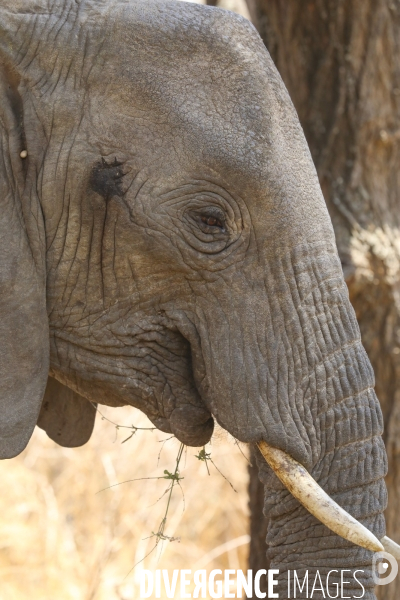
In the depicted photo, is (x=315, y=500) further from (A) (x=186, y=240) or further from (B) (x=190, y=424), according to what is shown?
(A) (x=186, y=240)

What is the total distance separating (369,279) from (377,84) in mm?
858

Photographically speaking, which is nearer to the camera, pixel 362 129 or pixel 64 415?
pixel 64 415

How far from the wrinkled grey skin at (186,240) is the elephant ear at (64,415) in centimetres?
57

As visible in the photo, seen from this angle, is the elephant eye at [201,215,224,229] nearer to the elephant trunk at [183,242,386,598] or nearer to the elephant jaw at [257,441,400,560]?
the elephant trunk at [183,242,386,598]

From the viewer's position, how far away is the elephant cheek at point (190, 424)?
2.42m

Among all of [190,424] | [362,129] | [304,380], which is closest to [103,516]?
[362,129]

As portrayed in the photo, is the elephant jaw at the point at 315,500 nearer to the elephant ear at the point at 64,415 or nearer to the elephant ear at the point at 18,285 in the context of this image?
the elephant ear at the point at 18,285

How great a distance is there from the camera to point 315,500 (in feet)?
7.25

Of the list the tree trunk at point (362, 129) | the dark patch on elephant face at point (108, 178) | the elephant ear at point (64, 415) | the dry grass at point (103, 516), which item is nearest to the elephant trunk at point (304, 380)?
the dark patch on elephant face at point (108, 178)

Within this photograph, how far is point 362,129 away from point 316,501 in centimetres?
226

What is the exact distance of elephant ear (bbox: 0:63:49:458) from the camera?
90.6 inches

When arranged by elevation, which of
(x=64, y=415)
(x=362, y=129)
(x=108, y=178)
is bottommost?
(x=64, y=415)

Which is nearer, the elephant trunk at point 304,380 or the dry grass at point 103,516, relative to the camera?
the elephant trunk at point 304,380

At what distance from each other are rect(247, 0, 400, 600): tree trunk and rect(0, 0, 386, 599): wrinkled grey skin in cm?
167
